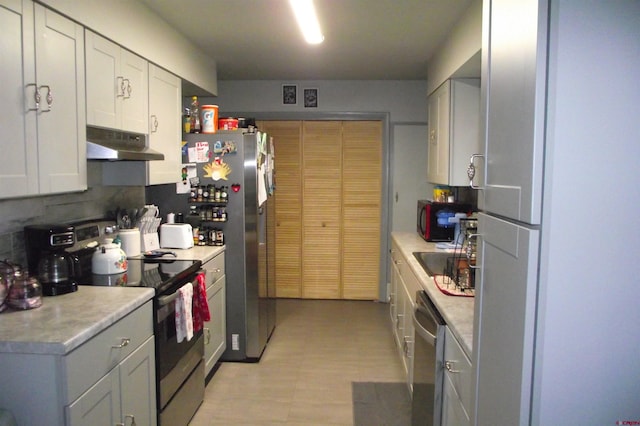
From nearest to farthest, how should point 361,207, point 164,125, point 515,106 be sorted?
point 515,106 → point 164,125 → point 361,207

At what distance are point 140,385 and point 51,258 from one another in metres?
0.68

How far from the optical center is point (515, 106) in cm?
117

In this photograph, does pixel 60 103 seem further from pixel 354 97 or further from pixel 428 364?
pixel 354 97

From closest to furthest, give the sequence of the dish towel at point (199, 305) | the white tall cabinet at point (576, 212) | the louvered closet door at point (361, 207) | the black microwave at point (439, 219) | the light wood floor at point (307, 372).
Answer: the white tall cabinet at point (576, 212) < the dish towel at point (199, 305) < the light wood floor at point (307, 372) < the black microwave at point (439, 219) < the louvered closet door at point (361, 207)

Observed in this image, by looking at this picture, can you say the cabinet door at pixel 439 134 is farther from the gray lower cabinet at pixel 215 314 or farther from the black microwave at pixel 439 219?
the gray lower cabinet at pixel 215 314

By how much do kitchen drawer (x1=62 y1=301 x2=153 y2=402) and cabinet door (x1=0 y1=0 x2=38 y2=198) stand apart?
642 mm

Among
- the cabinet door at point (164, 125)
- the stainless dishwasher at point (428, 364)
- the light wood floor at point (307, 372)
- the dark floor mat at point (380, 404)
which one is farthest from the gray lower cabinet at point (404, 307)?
the cabinet door at point (164, 125)

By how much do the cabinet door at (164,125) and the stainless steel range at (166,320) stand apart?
47cm

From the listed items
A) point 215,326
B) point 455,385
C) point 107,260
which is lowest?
point 215,326

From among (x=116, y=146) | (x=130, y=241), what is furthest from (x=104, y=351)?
(x=130, y=241)

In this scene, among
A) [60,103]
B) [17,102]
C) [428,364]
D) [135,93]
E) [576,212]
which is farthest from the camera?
[135,93]

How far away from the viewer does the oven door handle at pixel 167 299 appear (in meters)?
2.30

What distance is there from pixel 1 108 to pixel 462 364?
1940 mm

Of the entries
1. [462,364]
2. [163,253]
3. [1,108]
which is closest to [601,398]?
[462,364]
